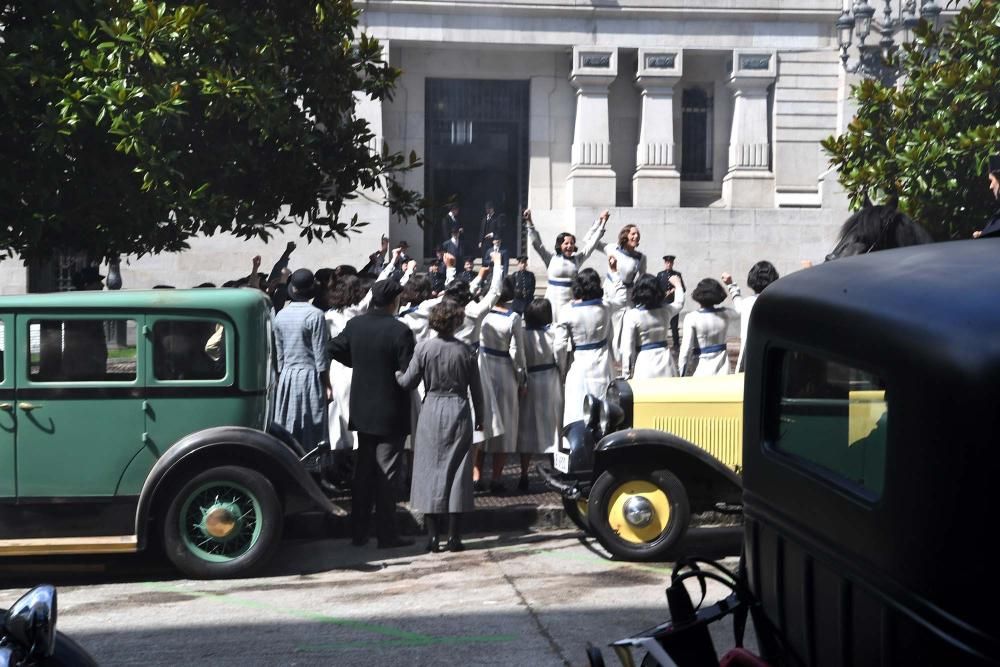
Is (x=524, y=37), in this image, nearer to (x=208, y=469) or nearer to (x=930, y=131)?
(x=930, y=131)

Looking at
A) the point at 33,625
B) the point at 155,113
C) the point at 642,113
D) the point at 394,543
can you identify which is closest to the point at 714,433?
the point at 394,543

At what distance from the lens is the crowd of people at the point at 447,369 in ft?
29.3

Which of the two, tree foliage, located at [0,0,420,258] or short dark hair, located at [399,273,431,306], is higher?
tree foliage, located at [0,0,420,258]

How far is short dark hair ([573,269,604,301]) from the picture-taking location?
34.6ft

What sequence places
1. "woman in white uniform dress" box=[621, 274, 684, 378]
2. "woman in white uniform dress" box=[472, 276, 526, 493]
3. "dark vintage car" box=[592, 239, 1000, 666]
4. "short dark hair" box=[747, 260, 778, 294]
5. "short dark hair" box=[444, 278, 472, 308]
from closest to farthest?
"dark vintage car" box=[592, 239, 1000, 666], "short dark hair" box=[444, 278, 472, 308], "short dark hair" box=[747, 260, 778, 294], "woman in white uniform dress" box=[472, 276, 526, 493], "woman in white uniform dress" box=[621, 274, 684, 378]

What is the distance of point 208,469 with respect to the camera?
25.9ft

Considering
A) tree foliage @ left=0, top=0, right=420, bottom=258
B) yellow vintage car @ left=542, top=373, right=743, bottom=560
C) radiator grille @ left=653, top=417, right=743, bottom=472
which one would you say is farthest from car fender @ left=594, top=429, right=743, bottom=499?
tree foliage @ left=0, top=0, right=420, bottom=258

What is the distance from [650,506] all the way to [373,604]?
199 cm

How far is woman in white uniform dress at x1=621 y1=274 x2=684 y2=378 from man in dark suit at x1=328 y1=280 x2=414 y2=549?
8.67 feet

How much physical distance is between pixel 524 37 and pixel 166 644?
70.5 ft

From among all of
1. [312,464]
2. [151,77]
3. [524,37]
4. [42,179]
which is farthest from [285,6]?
[524,37]

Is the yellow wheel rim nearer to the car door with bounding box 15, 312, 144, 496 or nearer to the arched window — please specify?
the car door with bounding box 15, 312, 144, 496

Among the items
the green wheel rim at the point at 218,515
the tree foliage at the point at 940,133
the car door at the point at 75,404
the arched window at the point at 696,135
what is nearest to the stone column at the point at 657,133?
the arched window at the point at 696,135

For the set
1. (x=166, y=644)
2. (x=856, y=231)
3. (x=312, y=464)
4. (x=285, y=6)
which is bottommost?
(x=166, y=644)
